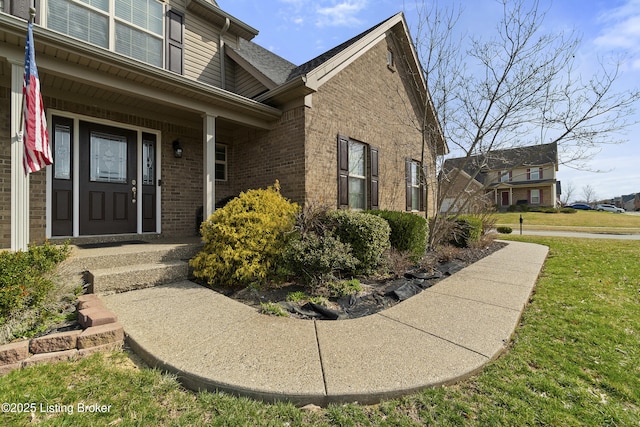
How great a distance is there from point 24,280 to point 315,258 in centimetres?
312

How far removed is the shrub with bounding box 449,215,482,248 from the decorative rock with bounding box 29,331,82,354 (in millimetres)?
7903

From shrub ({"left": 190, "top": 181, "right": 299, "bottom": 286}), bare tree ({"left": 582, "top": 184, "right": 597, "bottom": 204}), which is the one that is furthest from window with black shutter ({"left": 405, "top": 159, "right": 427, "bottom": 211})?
bare tree ({"left": 582, "top": 184, "right": 597, "bottom": 204})

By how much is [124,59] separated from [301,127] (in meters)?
3.12

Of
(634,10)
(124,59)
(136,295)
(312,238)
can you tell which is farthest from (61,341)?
(634,10)

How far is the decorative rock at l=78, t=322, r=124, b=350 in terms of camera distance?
2418 mm

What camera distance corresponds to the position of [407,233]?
569 cm

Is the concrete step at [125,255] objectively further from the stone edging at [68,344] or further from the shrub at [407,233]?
the shrub at [407,233]

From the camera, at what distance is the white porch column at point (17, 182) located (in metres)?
3.42

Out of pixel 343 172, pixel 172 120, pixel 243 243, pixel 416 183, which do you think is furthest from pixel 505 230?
pixel 172 120

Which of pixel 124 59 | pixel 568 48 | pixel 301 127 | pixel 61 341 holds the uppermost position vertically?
pixel 568 48

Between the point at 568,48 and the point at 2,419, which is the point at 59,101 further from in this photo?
the point at 568,48

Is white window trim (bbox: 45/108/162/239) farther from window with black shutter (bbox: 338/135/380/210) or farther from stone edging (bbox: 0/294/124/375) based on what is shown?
window with black shutter (bbox: 338/135/380/210)

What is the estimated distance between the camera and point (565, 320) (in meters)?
3.19

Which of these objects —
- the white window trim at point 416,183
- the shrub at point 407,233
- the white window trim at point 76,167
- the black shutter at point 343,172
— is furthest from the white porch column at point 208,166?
the white window trim at point 416,183
